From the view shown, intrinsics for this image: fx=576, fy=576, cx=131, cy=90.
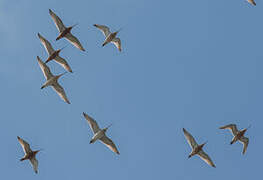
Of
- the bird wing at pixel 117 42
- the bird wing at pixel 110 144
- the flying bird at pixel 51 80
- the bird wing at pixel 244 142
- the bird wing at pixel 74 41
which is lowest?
the bird wing at pixel 244 142

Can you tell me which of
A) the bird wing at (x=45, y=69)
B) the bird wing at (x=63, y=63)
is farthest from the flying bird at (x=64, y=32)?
the bird wing at (x=45, y=69)

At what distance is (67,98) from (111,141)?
22.6 feet

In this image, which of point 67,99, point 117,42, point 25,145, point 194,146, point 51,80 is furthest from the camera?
point 117,42

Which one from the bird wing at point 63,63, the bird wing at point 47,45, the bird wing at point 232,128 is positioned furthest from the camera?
the bird wing at point 63,63

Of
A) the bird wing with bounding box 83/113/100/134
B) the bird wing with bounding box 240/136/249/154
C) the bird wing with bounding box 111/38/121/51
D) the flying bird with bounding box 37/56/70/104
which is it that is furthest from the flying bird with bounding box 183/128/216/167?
the flying bird with bounding box 37/56/70/104

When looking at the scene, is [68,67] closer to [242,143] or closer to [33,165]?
[33,165]

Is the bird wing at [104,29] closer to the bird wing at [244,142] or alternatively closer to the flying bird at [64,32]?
the flying bird at [64,32]

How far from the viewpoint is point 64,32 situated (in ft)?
202

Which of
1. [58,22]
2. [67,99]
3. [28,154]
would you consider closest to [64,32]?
[58,22]

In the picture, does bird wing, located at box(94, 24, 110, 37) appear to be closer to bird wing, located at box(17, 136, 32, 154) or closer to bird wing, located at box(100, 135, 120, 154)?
bird wing, located at box(100, 135, 120, 154)

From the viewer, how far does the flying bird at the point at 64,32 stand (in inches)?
2381

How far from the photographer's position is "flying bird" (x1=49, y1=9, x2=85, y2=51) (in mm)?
60469

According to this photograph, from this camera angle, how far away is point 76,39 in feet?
207

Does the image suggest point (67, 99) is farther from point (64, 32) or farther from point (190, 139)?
point (190, 139)
